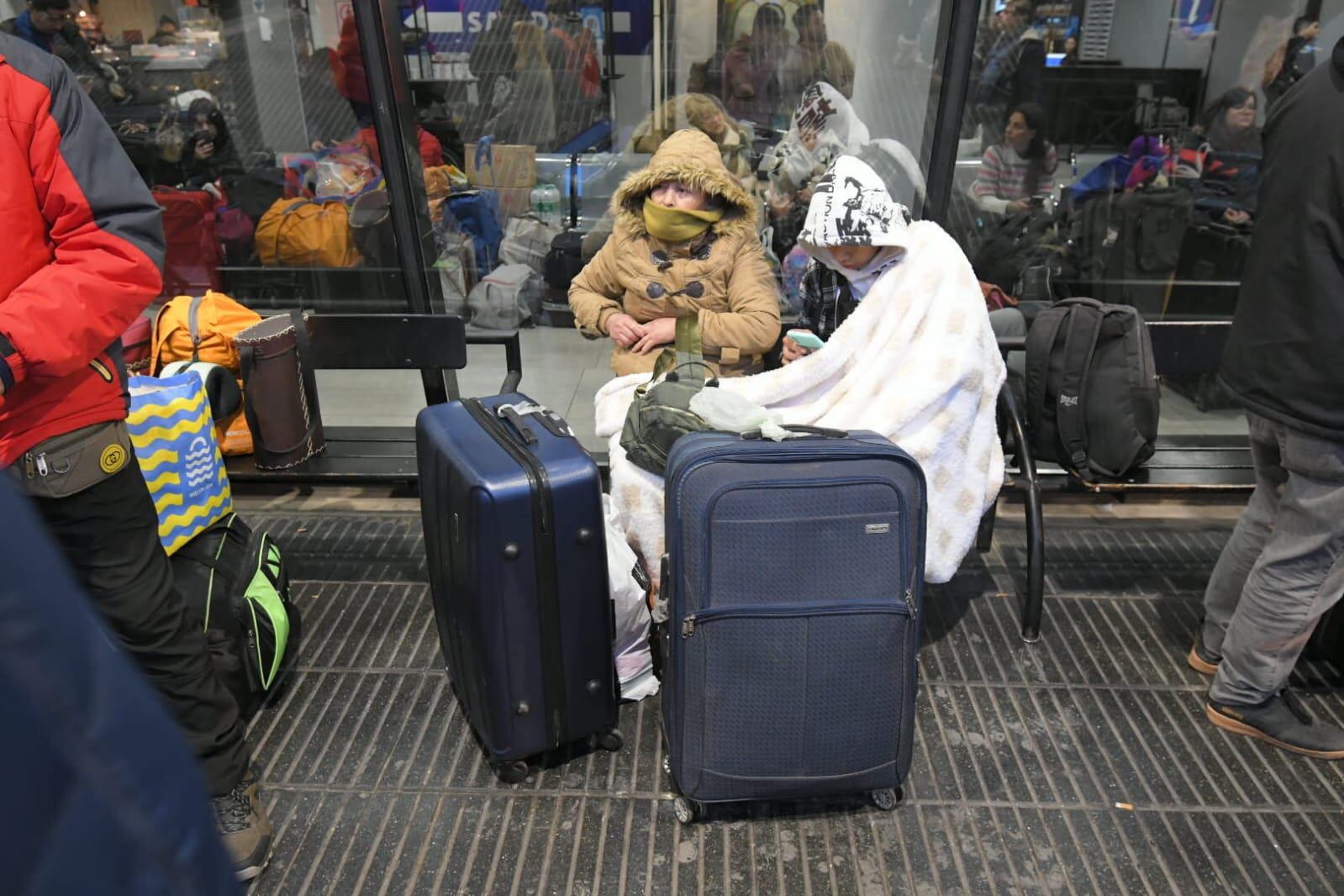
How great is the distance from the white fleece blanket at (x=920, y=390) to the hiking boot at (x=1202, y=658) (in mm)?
769

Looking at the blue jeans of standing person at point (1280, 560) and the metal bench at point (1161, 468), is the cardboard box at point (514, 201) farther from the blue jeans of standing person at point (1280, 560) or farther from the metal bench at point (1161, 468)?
the blue jeans of standing person at point (1280, 560)

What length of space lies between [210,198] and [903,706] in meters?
3.77

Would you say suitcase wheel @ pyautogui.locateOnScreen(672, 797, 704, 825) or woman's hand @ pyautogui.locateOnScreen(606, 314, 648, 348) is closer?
suitcase wheel @ pyautogui.locateOnScreen(672, 797, 704, 825)

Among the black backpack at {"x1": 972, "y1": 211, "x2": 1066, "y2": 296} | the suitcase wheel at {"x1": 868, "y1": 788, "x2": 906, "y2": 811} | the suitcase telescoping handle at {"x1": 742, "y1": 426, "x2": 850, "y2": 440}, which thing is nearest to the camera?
the suitcase telescoping handle at {"x1": 742, "y1": 426, "x2": 850, "y2": 440}

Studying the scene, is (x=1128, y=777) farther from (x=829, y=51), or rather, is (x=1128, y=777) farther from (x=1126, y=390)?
(x=829, y=51)

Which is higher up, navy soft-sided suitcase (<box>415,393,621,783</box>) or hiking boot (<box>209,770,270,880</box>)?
navy soft-sided suitcase (<box>415,393,621,783</box>)

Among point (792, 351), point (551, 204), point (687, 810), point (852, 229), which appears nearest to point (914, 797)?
point (687, 810)

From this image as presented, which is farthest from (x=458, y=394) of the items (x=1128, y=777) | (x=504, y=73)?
(x=1128, y=777)

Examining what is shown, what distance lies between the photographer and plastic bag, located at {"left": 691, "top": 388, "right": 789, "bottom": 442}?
6.45 feet

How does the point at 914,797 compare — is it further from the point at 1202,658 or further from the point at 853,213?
the point at 853,213

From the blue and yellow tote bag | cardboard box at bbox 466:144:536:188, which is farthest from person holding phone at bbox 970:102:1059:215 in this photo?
the blue and yellow tote bag

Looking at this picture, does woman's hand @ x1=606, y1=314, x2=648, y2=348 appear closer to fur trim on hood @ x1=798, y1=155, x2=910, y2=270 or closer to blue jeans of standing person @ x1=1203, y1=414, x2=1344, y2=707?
fur trim on hood @ x1=798, y1=155, x2=910, y2=270

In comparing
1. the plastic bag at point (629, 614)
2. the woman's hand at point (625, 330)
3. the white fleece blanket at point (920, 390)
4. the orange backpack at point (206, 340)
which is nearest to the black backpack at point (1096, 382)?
the white fleece blanket at point (920, 390)

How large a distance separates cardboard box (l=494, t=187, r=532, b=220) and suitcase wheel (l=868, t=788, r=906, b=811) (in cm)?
269
